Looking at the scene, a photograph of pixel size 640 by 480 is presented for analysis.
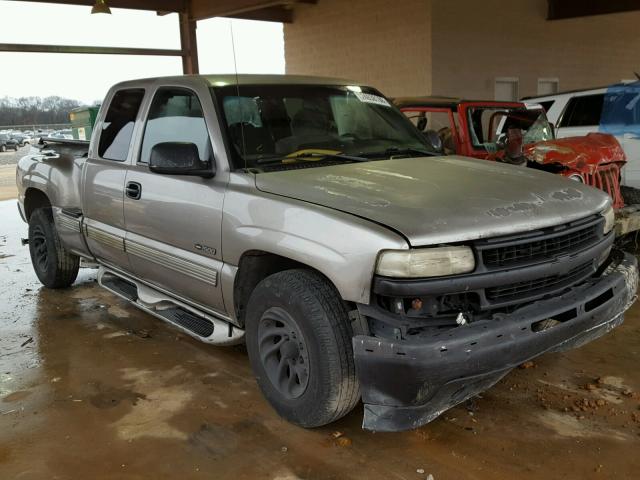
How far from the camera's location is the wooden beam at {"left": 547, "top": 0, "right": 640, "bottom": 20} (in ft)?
48.0

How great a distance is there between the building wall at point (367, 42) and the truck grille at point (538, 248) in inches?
393

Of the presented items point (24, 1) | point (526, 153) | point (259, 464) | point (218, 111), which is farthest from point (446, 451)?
point (24, 1)

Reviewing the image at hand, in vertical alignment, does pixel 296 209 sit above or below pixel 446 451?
above

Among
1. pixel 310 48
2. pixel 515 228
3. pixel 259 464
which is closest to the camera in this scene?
pixel 515 228

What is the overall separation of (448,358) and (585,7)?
15198 mm

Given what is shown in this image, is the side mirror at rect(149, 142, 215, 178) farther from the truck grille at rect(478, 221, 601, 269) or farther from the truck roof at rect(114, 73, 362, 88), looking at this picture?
the truck grille at rect(478, 221, 601, 269)

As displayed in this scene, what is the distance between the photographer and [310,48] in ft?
54.3

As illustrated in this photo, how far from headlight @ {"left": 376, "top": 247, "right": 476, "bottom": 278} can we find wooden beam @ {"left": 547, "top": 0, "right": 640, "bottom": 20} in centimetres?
1472

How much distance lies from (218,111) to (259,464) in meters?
2.03

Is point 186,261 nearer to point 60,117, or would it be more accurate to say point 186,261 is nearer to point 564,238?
point 564,238

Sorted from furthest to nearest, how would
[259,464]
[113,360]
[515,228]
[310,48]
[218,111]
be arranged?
[310,48], [113,360], [218,111], [259,464], [515,228]

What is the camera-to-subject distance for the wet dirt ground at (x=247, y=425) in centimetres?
291

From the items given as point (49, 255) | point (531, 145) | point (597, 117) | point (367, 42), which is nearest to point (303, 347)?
point (49, 255)

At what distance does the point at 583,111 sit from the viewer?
8.30m
